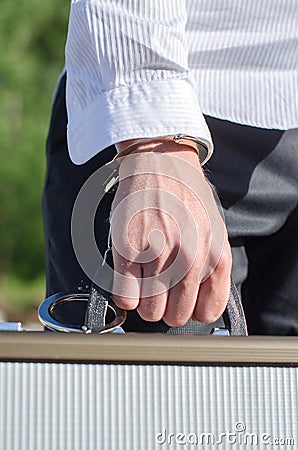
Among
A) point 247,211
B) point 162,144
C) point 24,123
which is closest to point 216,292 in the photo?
point 162,144

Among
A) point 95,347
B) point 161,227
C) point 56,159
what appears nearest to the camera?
point 95,347

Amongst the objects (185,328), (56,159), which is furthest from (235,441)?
(56,159)

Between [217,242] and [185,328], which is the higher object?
[217,242]

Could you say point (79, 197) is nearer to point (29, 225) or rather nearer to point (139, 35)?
point (139, 35)

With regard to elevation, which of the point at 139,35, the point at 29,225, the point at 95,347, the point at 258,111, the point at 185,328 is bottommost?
the point at 29,225

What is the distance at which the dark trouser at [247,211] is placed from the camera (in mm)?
1086

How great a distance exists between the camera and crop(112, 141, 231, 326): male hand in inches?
32.8

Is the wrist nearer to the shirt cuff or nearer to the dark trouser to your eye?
the shirt cuff

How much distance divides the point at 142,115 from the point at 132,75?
0.17ft

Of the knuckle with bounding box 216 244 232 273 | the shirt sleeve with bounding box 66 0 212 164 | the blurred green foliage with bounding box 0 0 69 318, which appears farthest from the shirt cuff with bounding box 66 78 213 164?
the blurred green foliage with bounding box 0 0 69 318

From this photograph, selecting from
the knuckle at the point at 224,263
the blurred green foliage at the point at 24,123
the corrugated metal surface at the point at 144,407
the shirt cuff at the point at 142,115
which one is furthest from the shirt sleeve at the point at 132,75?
the blurred green foliage at the point at 24,123

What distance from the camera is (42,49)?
20.3ft

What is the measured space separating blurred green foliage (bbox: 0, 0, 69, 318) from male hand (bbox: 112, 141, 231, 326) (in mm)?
4765

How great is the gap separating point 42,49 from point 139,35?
5.49 metres
